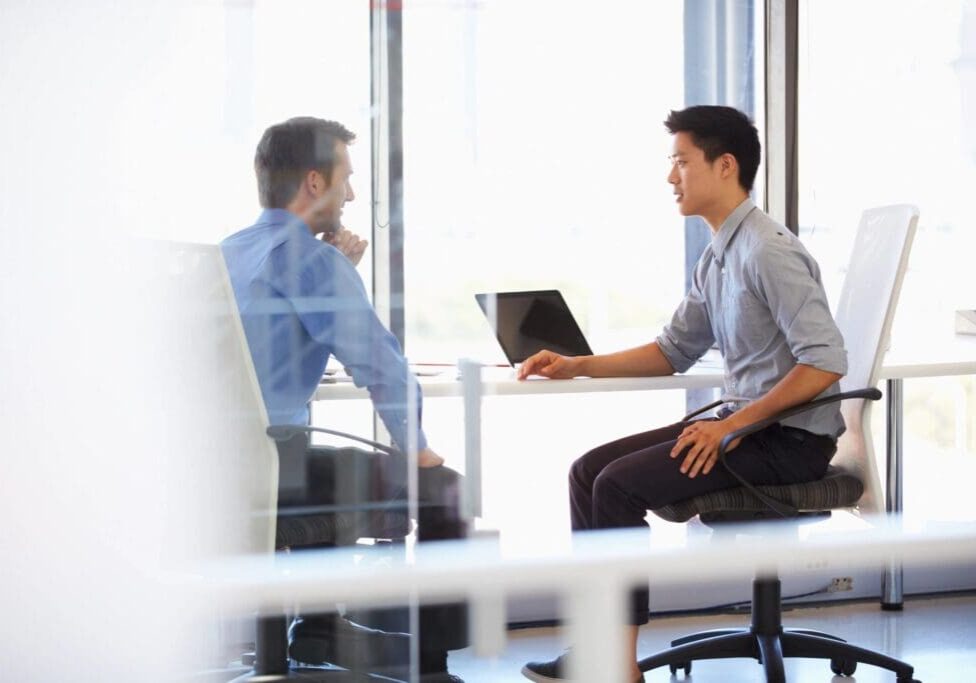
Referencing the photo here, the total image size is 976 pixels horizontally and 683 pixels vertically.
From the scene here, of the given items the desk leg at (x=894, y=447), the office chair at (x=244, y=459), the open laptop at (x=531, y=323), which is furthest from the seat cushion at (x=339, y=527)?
the desk leg at (x=894, y=447)

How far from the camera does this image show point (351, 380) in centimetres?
157

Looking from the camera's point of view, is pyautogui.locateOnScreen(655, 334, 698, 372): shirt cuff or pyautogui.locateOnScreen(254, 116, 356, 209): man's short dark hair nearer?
pyautogui.locateOnScreen(254, 116, 356, 209): man's short dark hair

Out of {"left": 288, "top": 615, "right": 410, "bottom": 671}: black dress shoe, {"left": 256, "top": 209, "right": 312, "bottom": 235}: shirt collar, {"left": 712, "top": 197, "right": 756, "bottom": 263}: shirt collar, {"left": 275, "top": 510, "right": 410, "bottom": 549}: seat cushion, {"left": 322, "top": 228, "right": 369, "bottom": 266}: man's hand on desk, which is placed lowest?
{"left": 288, "top": 615, "right": 410, "bottom": 671}: black dress shoe

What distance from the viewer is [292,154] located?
155 cm

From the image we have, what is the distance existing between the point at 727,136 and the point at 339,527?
4.28ft

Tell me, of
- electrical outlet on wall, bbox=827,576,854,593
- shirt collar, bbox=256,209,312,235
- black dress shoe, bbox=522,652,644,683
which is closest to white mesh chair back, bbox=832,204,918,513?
electrical outlet on wall, bbox=827,576,854,593

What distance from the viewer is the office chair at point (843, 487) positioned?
226 centimetres

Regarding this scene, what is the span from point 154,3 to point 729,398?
5.05 feet

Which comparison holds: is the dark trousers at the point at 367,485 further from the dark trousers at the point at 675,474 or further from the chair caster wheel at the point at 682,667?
the chair caster wheel at the point at 682,667

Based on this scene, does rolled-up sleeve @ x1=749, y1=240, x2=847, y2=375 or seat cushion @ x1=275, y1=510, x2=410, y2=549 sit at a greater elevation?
rolled-up sleeve @ x1=749, y1=240, x2=847, y2=375

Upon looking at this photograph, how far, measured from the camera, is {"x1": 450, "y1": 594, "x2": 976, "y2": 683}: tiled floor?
2.62 m

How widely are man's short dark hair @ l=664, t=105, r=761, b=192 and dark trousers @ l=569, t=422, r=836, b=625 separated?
1.69ft

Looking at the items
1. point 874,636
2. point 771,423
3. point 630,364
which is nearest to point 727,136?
point 630,364

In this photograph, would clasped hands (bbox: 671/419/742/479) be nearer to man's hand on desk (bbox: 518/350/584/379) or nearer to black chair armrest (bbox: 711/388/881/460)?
black chair armrest (bbox: 711/388/881/460)
